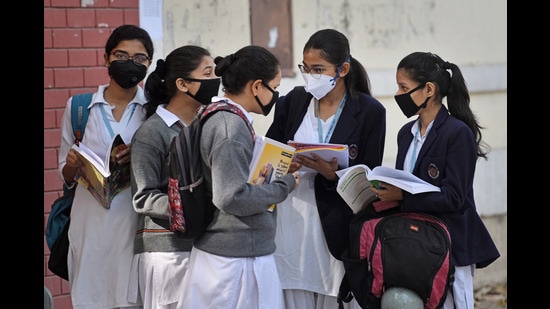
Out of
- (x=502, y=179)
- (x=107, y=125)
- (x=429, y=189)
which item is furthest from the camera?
(x=502, y=179)

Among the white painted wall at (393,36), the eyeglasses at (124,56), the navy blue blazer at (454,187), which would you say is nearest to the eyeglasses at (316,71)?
the navy blue blazer at (454,187)

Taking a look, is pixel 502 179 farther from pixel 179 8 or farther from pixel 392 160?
pixel 179 8

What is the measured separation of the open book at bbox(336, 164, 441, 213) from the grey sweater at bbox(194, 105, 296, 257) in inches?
15.0

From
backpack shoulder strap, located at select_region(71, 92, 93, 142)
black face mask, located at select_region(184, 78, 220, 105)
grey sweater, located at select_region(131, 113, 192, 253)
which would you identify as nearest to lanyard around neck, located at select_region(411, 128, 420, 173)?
black face mask, located at select_region(184, 78, 220, 105)

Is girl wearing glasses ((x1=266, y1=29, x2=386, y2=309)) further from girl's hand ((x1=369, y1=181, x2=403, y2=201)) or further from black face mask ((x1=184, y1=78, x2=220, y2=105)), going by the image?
black face mask ((x1=184, y1=78, x2=220, y2=105))

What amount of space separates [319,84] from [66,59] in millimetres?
2157

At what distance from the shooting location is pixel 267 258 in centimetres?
383

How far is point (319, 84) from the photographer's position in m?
4.45

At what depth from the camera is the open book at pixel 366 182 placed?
3982mm

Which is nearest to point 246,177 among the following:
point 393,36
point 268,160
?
point 268,160
